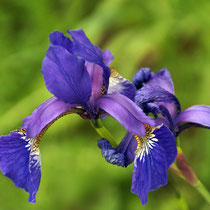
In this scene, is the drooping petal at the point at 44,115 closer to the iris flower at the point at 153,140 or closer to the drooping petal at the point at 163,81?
the iris flower at the point at 153,140

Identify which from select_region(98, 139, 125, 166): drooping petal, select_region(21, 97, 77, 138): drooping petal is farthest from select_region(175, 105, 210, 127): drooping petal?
select_region(21, 97, 77, 138): drooping petal

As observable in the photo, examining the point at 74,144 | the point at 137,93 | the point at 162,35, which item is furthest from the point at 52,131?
the point at 137,93

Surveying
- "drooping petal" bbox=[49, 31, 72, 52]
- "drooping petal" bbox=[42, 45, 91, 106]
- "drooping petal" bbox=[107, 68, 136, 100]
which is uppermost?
"drooping petal" bbox=[49, 31, 72, 52]

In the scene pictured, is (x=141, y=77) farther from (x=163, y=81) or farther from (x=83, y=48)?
(x=83, y=48)

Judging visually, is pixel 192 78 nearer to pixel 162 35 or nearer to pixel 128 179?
pixel 162 35

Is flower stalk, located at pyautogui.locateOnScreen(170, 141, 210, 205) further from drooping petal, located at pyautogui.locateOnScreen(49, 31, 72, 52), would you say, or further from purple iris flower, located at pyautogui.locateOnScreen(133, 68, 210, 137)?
drooping petal, located at pyautogui.locateOnScreen(49, 31, 72, 52)

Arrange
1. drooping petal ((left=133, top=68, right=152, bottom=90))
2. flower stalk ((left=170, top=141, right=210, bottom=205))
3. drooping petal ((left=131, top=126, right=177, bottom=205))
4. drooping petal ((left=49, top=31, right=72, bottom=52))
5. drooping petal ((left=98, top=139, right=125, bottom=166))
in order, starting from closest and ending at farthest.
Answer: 1. drooping petal ((left=131, top=126, right=177, bottom=205))
2. drooping petal ((left=98, top=139, right=125, bottom=166))
3. drooping petal ((left=49, top=31, right=72, bottom=52))
4. flower stalk ((left=170, top=141, right=210, bottom=205))
5. drooping petal ((left=133, top=68, right=152, bottom=90))

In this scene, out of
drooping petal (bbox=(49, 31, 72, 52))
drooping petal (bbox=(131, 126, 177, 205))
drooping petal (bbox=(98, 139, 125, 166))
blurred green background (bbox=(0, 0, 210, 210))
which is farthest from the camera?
blurred green background (bbox=(0, 0, 210, 210))

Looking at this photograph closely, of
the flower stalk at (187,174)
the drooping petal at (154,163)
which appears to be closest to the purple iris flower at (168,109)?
the flower stalk at (187,174)
